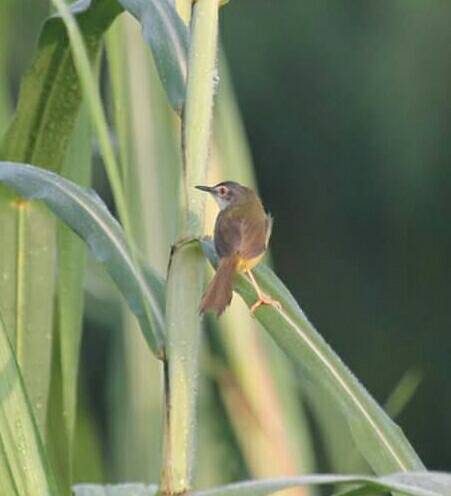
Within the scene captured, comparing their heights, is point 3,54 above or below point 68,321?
above

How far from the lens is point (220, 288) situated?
0.66 meters

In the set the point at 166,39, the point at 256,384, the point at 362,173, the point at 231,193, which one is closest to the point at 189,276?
the point at 166,39

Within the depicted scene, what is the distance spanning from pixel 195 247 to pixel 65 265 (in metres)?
0.19

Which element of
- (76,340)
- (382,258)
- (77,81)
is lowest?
(382,258)

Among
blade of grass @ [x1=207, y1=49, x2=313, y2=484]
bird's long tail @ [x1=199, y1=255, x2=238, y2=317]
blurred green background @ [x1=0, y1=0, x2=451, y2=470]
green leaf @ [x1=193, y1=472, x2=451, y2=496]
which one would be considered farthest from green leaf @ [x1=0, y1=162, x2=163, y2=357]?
blurred green background @ [x1=0, y1=0, x2=451, y2=470]

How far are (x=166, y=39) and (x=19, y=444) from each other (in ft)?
0.66

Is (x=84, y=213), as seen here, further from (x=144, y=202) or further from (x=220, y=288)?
(x=144, y=202)

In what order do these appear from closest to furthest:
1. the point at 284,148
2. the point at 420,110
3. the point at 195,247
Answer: the point at 195,247 → the point at 420,110 → the point at 284,148

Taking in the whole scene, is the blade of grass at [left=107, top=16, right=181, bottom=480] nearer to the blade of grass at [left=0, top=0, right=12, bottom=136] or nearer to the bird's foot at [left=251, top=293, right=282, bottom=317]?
the blade of grass at [left=0, top=0, right=12, bottom=136]

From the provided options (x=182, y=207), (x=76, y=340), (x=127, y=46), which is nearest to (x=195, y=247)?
(x=182, y=207)

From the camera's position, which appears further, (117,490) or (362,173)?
(362,173)

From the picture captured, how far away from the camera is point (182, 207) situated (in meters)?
0.61

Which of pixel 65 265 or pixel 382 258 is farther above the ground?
pixel 65 265

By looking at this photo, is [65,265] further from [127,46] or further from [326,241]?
[326,241]
